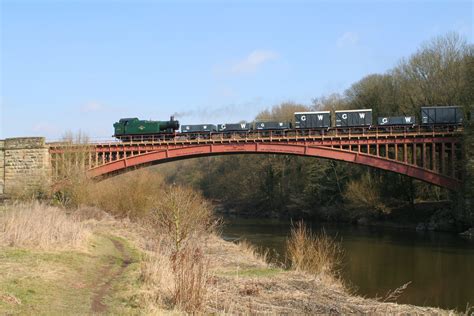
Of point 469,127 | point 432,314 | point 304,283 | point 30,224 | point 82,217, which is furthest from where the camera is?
point 469,127

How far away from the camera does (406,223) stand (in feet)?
153

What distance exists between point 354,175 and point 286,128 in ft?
34.6

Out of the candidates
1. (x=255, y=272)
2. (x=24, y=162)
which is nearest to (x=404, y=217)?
(x=255, y=272)

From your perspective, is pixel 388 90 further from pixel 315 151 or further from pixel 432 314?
pixel 432 314

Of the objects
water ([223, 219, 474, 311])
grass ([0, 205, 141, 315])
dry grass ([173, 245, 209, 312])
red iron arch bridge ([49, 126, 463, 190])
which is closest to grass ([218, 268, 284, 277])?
grass ([0, 205, 141, 315])

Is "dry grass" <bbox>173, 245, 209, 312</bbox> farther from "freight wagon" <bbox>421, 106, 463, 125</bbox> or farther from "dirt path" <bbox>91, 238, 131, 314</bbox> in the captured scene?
"freight wagon" <bbox>421, 106, 463, 125</bbox>

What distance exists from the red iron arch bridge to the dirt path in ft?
86.1

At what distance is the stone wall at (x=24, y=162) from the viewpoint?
48.6m

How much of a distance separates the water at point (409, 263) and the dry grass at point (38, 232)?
11037 millimetres

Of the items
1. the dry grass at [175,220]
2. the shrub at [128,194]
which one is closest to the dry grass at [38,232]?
the dry grass at [175,220]

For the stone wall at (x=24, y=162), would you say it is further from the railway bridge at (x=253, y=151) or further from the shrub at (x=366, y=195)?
the shrub at (x=366, y=195)

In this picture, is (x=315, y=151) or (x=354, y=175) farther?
(x=354, y=175)

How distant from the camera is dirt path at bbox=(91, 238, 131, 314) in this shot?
32.0ft

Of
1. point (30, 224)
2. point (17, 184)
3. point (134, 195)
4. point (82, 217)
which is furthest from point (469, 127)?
point (17, 184)
